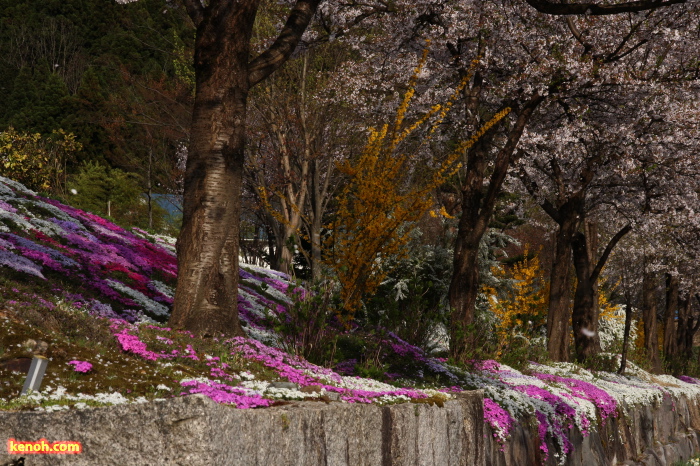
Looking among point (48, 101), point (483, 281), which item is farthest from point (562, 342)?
point (48, 101)

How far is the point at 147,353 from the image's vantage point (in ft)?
19.5

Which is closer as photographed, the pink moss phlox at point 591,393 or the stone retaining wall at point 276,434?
the stone retaining wall at point 276,434

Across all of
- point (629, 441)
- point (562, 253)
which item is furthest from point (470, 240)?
point (562, 253)

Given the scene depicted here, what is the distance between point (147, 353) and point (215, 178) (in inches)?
90.6

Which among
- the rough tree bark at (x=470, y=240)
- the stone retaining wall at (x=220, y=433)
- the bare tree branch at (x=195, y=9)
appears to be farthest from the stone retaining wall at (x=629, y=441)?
the bare tree branch at (x=195, y=9)

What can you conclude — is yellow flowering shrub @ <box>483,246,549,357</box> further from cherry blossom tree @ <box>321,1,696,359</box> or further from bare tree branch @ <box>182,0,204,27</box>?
bare tree branch @ <box>182,0,204,27</box>

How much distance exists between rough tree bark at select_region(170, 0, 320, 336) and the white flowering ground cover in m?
0.42

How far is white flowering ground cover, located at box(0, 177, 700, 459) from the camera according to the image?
4.72 metres

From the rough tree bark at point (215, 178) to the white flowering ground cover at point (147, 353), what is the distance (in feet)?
1.38

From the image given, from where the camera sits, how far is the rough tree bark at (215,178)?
7445mm

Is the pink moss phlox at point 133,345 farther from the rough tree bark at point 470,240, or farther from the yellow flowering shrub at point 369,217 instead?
the rough tree bark at point 470,240

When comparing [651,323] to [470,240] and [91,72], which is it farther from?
[91,72]

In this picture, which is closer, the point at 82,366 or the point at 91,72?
the point at 82,366

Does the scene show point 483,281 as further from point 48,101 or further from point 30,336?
point 48,101
